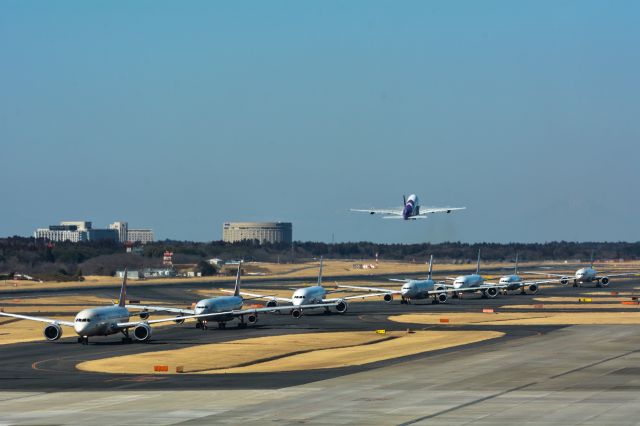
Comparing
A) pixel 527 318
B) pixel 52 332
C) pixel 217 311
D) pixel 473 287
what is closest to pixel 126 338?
pixel 52 332

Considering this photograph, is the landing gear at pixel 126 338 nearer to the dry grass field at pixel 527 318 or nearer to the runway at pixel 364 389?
the runway at pixel 364 389

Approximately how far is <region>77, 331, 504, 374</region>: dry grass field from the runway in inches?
110

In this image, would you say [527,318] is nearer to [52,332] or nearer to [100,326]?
[100,326]

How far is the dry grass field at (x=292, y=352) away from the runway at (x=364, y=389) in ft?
9.21

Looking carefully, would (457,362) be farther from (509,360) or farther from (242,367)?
(242,367)

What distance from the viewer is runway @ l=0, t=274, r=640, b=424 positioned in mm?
60688

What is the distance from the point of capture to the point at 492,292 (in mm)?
194625

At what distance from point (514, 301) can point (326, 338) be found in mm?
78869

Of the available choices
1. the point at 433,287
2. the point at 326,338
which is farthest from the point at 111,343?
the point at 433,287

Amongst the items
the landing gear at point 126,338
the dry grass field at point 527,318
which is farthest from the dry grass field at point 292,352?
the dry grass field at point 527,318

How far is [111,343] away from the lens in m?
104

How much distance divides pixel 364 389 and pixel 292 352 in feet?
82.7

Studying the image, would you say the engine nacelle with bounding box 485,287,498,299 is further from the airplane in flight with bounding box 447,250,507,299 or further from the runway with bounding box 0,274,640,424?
the runway with bounding box 0,274,640,424

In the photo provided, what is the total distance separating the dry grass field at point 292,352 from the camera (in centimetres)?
8550
